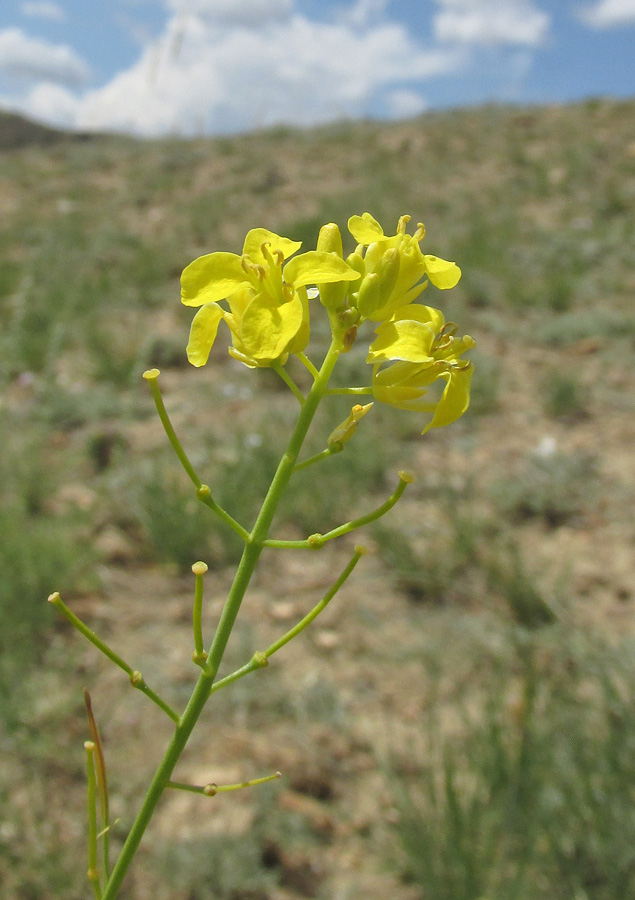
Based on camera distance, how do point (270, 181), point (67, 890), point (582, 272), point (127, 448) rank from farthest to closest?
point (270, 181)
point (582, 272)
point (127, 448)
point (67, 890)

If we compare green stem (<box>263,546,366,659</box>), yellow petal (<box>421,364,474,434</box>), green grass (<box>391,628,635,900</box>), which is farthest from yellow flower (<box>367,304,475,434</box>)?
green grass (<box>391,628,635,900</box>)

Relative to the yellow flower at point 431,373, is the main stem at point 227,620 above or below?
below

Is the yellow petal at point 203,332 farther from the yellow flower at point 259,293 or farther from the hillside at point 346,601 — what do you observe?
the hillside at point 346,601

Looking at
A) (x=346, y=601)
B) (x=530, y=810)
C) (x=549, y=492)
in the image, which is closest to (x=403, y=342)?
(x=530, y=810)

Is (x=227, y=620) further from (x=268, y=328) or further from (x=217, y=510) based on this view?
(x=268, y=328)

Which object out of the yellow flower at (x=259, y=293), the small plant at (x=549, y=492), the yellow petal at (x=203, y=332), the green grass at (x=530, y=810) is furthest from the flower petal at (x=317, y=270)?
the small plant at (x=549, y=492)

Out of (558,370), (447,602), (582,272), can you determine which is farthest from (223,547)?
(582,272)

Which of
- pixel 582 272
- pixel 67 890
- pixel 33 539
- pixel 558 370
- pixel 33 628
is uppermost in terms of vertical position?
pixel 582 272

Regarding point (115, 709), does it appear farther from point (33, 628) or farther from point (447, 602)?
point (447, 602)
